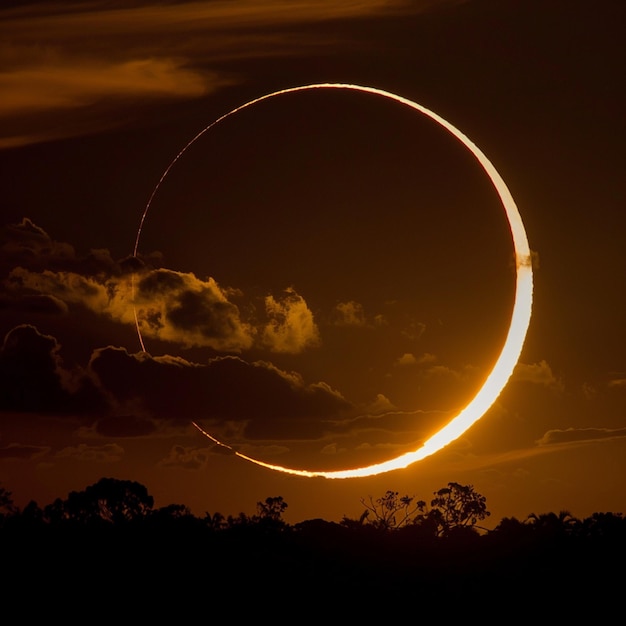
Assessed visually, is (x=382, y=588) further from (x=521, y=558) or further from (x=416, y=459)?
(x=416, y=459)

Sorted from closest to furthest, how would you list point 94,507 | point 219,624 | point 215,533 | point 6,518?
point 219,624 < point 215,533 < point 6,518 < point 94,507

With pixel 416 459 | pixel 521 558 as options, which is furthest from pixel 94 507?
pixel 416 459

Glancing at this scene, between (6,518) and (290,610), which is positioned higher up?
(6,518)

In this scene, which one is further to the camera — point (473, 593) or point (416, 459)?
point (473, 593)

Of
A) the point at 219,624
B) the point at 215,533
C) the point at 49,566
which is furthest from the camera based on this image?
the point at 215,533

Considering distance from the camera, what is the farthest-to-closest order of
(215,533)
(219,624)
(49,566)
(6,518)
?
(6,518), (215,533), (49,566), (219,624)

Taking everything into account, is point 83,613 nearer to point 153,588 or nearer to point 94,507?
point 153,588

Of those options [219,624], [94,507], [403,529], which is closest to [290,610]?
[219,624]

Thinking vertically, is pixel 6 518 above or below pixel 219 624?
above

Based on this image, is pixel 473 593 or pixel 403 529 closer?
pixel 473 593
